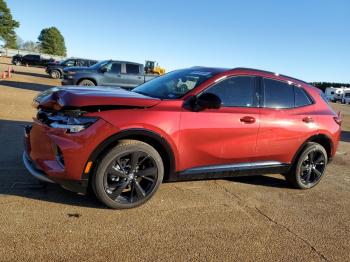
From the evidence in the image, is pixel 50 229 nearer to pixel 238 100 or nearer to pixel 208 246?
pixel 208 246

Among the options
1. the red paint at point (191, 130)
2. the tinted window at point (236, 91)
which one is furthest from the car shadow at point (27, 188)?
the tinted window at point (236, 91)

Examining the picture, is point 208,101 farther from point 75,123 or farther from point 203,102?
point 75,123

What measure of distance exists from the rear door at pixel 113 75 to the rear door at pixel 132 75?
0.78 feet

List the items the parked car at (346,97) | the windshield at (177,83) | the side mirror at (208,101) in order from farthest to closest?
1. the parked car at (346,97)
2. the windshield at (177,83)
3. the side mirror at (208,101)

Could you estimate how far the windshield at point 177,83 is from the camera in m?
5.16

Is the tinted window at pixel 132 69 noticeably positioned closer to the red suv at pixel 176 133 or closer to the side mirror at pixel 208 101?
the red suv at pixel 176 133

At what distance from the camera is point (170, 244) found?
3871 mm

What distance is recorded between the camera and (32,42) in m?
125

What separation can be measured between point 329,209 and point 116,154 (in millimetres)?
3048

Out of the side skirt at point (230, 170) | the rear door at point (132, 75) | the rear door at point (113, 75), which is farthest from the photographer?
the rear door at point (132, 75)

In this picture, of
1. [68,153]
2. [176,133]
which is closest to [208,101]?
[176,133]

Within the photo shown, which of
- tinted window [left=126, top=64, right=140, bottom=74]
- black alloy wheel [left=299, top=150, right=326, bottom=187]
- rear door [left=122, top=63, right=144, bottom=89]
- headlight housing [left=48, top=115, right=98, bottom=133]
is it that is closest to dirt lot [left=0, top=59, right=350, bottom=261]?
black alloy wheel [left=299, top=150, right=326, bottom=187]

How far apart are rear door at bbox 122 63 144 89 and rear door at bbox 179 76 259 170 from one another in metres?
13.4

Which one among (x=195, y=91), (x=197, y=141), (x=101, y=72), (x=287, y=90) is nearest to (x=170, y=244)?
(x=197, y=141)
